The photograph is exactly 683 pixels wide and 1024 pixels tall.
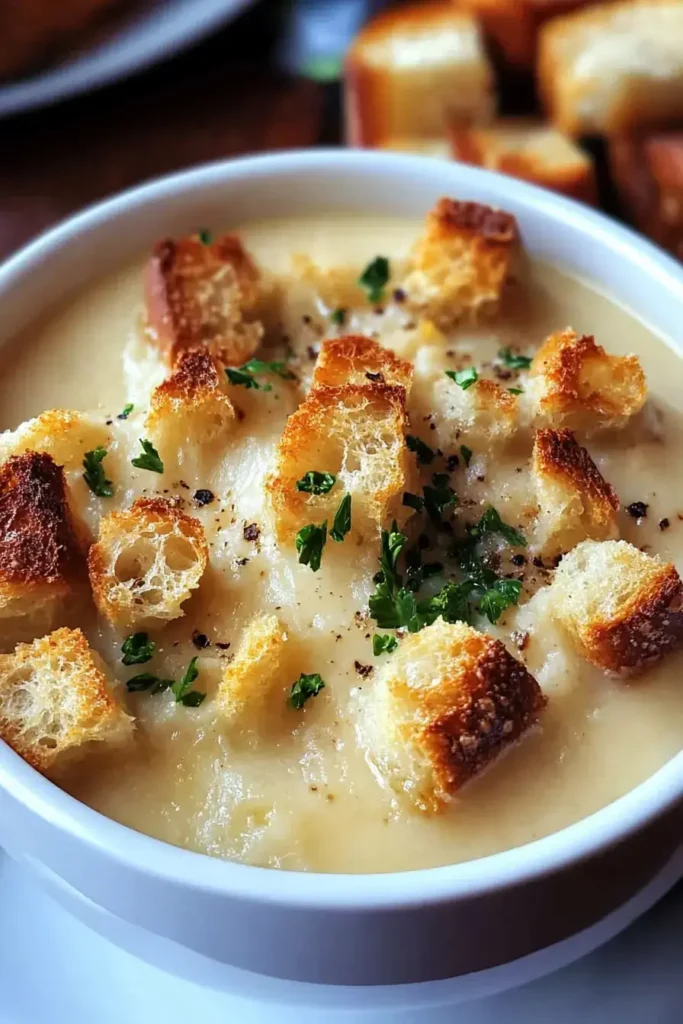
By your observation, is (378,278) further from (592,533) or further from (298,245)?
(592,533)

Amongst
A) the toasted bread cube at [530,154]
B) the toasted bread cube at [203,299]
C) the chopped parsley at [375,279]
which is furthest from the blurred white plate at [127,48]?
the chopped parsley at [375,279]

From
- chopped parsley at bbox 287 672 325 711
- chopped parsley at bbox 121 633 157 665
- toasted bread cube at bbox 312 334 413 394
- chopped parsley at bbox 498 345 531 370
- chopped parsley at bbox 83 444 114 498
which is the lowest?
chopped parsley at bbox 287 672 325 711

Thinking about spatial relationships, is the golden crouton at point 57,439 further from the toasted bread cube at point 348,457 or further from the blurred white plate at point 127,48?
the blurred white plate at point 127,48

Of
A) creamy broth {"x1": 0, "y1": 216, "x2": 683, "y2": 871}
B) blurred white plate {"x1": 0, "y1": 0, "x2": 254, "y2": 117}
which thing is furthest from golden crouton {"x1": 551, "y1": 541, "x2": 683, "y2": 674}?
blurred white plate {"x1": 0, "y1": 0, "x2": 254, "y2": 117}

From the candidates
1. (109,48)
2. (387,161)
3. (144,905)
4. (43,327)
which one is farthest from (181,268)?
(109,48)

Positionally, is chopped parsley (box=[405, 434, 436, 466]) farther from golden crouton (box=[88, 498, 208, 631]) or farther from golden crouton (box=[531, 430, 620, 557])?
golden crouton (box=[88, 498, 208, 631])
